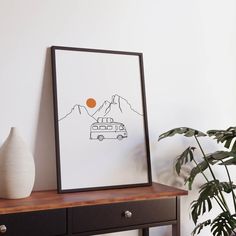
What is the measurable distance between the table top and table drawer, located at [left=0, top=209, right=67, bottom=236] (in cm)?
3

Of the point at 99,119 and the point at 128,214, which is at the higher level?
the point at 99,119

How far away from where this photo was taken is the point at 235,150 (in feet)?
6.46

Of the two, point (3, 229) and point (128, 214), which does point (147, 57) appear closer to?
point (128, 214)

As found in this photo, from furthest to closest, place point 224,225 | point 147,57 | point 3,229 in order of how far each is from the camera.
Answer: point 147,57 < point 224,225 < point 3,229

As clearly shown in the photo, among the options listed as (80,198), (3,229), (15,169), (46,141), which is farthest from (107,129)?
(3,229)

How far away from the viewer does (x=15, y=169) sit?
5.19 ft

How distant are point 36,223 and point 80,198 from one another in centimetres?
24

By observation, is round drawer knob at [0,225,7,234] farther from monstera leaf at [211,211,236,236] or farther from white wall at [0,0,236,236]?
monstera leaf at [211,211,236,236]

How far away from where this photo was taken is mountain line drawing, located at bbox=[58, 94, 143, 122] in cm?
189

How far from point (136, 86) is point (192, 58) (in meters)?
0.50

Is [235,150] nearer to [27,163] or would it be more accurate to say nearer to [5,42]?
[27,163]

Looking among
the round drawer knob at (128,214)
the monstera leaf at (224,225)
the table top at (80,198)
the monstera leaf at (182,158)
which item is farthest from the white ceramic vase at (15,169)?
the monstera leaf at (224,225)

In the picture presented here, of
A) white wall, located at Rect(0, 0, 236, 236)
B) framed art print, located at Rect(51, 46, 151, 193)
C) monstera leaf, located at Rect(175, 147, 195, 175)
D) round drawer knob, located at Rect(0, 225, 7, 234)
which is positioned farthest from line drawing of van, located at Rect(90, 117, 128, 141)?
round drawer knob, located at Rect(0, 225, 7, 234)

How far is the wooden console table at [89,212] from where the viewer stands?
1.45 m
